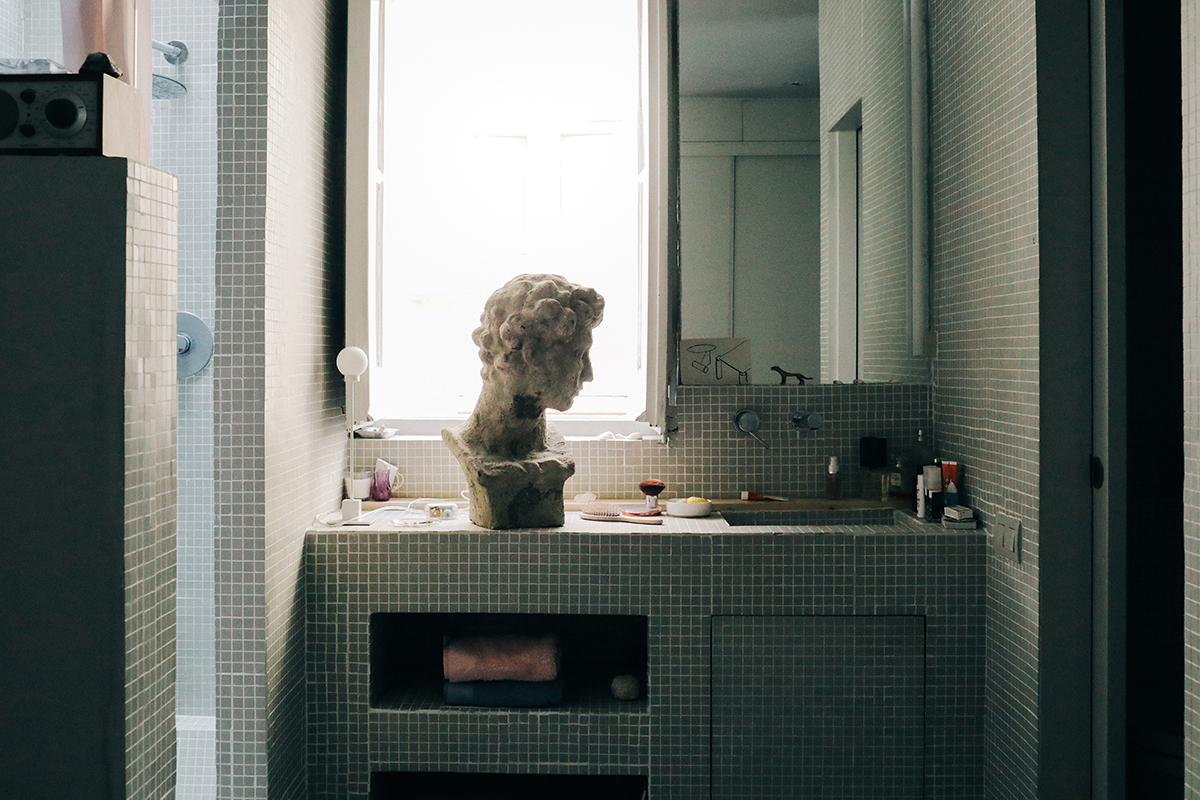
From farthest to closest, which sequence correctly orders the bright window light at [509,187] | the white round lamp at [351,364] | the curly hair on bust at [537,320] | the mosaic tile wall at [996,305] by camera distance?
1. the bright window light at [509,187]
2. the white round lamp at [351,364]
3. the curly hair on bust at [537,320]
4. the mosaic tile wall at [996,305]

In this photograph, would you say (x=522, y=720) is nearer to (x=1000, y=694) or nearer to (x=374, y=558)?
(x=374, y=558)

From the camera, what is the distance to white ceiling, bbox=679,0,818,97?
2678 millimetres

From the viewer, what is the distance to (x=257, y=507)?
207cm

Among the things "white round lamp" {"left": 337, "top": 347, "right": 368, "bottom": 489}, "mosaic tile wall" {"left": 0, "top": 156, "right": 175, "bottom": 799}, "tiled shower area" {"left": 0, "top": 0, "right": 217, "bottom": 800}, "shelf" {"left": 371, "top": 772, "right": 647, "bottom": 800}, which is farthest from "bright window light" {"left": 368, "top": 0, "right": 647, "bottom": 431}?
"mosaic tile wall" {"left": 0, "top": 156, "right": 175, "bottom": 799}

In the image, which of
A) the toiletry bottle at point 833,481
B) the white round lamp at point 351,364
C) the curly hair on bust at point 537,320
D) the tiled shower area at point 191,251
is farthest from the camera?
the tiled shower area at point 191,251

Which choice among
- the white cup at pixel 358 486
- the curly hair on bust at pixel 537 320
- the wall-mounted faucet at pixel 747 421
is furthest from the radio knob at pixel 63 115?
the wall-mounted faucet at pixel 747 421

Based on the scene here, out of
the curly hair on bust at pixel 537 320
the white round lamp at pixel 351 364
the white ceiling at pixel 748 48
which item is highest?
the white ceiling at pixel 748 48

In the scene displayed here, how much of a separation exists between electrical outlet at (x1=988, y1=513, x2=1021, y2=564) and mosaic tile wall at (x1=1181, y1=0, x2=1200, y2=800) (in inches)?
25.3

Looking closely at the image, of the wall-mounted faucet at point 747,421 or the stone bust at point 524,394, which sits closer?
the stone bust at point 524,394

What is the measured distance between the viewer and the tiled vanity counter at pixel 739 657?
7.34ft

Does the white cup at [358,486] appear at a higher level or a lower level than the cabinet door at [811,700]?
higher

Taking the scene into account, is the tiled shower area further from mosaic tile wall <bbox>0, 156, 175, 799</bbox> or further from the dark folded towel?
mosaic tile wall <bbox>0, 156, 175, 799</bbox>

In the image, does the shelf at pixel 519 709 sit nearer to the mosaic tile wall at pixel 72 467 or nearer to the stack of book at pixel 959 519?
the stack of book at pixel 959 519

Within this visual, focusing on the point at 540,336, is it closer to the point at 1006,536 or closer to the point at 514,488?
the point at 514,488
